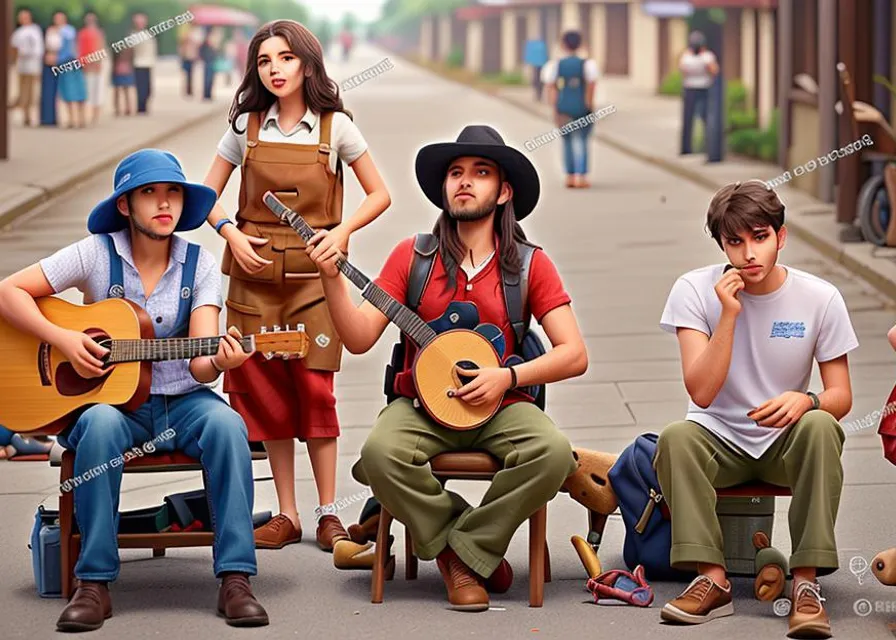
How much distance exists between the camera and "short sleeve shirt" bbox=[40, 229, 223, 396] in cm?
625

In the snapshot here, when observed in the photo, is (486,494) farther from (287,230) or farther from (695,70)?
(695,70)

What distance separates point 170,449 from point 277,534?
0.84m

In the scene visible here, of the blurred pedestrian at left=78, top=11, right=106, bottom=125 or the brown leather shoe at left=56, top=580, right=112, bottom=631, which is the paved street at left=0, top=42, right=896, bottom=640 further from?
the blurred pedestrian at left=78, top=11, right=106, bottom=125

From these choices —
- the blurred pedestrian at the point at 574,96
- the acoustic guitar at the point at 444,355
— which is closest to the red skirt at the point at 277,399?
the acoustic guitar at the point at 444,355

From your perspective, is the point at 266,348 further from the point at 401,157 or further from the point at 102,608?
the point at 401,157

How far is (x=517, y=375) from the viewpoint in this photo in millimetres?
6195

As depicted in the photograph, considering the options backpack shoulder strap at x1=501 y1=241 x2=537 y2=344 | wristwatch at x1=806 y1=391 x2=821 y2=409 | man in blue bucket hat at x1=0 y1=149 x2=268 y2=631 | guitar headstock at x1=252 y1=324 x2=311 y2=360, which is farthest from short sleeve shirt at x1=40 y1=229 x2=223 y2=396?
wristwatch at x1=806 y1=391 x2=821 y2=409

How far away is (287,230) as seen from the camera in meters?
6.89

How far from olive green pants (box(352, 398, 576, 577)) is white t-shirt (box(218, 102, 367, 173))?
1.23 metres

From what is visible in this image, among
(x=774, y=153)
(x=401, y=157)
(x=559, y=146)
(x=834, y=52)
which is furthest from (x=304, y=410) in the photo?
(x=559, y=146)

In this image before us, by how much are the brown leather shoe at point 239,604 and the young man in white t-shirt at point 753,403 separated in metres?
1.21

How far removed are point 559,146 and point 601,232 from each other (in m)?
12.3

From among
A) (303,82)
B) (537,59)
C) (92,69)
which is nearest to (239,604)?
(303,82)

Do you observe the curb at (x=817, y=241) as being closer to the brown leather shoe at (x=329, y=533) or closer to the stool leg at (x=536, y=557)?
the brown leather shoe at (x=329, y=533)
